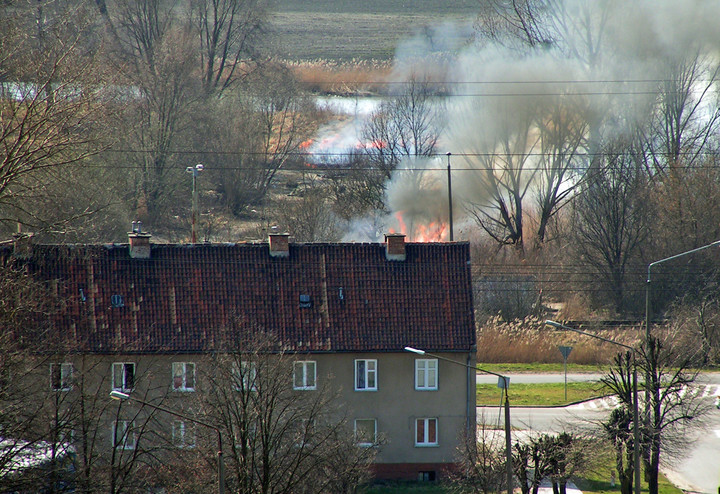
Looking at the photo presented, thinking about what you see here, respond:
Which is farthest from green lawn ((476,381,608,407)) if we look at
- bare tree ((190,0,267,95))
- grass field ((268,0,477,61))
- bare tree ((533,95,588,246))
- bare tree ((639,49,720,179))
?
grass field ((268,0,477,61))

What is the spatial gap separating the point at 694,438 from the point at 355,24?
71.8 metres

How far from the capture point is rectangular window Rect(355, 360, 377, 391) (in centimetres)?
2380

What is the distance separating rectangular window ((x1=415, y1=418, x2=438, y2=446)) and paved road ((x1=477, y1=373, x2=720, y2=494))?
5.04 ft

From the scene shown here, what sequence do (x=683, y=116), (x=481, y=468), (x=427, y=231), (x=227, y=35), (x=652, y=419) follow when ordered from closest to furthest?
(x=481, y=468), (x=652, y=419), (x=427, y=231), (x=683, y=116), (x=227, y=35)

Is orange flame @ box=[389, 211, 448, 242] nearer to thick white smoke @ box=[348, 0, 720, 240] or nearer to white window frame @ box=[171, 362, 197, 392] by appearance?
thick white smoke @ box=[348, 0, 720, 240]

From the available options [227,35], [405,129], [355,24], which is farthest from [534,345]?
[355,24]

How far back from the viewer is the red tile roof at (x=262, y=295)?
76.3 feet

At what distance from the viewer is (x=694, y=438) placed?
26.9 m

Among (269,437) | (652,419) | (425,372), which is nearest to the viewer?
(269,437)

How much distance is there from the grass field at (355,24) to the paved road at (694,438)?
43.8m

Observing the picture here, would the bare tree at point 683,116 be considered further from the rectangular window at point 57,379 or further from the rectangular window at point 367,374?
the rectangular window at point 57,379

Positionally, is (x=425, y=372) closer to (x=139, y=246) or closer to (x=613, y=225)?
(x=139, y=246)

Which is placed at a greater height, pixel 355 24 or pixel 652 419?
pixel 355 24

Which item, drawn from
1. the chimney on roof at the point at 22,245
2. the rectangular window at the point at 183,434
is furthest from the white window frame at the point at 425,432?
the chimney on roof at the point at 22,245
